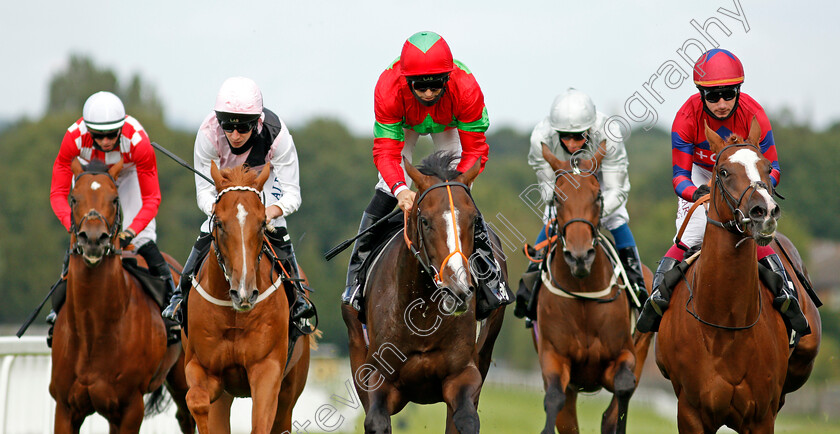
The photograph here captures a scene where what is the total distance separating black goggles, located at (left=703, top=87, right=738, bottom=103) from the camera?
23.1ft

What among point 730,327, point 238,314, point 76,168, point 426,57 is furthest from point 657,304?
point 76,168

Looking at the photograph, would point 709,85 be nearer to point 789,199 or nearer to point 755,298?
point 755,298

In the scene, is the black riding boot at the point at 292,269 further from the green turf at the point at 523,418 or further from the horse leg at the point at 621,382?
the green turf at the point at 523,418

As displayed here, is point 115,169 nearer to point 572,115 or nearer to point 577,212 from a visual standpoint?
point 577,212

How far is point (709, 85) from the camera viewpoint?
7.00m

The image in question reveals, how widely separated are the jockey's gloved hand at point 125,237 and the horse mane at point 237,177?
165cm

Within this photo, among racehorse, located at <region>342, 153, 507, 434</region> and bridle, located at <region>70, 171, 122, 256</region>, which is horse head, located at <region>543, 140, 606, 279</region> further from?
bridle, located at <region>70, 171, 122, 256</region>

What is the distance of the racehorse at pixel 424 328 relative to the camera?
604cm

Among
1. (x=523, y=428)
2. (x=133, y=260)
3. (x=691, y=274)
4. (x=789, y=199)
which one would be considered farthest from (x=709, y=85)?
(x=789, y=199)

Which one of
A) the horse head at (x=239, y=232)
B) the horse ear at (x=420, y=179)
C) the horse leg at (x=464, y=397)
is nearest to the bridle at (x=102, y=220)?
the horse head at (x=239, y=232)

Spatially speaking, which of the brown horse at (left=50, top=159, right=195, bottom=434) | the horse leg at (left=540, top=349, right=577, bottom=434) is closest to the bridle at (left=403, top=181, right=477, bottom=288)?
the horse leg at (left=540, top=349, right=577, bottom=434)

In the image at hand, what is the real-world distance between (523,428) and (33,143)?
40.5m

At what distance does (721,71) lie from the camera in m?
6.96

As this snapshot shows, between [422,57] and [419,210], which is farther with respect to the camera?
[422,57]
